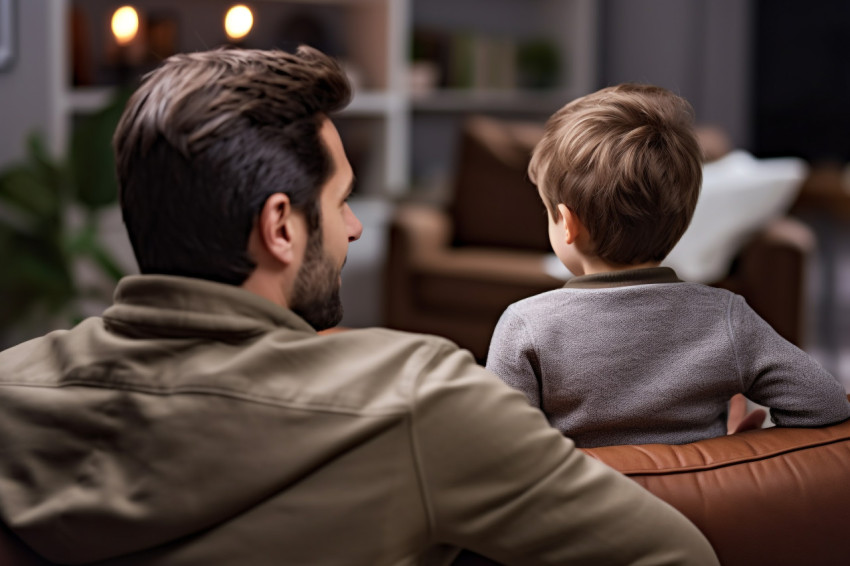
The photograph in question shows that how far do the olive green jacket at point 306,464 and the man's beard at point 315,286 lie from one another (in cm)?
6

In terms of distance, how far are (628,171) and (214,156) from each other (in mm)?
513

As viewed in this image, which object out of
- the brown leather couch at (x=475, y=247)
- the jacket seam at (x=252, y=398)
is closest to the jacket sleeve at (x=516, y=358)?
the jacket seam at (x=252, y=398)

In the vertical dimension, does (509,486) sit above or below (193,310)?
below

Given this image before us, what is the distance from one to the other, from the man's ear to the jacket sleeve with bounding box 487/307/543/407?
0.34 metres

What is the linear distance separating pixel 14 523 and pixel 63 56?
126 inches

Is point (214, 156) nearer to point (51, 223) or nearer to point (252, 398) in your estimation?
point (252, 398)

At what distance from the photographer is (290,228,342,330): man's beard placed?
0.89 metres

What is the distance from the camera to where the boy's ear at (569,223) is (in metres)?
1.19

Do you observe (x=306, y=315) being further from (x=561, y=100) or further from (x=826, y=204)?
(x=826, y=204)

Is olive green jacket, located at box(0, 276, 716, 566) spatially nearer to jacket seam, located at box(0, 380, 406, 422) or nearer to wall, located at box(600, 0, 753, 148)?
jacket seam, located at box(0, 380, 406, 422)

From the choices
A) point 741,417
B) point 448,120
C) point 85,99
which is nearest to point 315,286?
point 741,417

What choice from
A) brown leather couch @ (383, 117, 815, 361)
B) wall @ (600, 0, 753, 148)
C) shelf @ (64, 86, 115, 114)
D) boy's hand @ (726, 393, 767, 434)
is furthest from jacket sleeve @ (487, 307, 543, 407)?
wall @ (600, 0, 753, 148)

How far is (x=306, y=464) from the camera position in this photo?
79 cm

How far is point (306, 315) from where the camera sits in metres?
0.90
